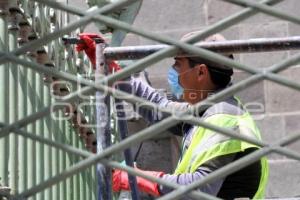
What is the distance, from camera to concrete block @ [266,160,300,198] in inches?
226

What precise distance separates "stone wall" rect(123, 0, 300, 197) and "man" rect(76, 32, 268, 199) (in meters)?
1.79

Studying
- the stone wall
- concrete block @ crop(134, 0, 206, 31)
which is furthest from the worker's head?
concrete block @ crop(134, 0, 206, 31)

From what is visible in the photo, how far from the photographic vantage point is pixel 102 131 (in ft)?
10.5

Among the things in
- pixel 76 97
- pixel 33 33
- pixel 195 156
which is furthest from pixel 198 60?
pixel 76 97

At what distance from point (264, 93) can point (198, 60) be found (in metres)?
2.09

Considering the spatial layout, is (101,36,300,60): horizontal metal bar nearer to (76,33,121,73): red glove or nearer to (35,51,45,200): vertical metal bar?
(76,33,121,73): red glove

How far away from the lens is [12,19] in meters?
3.13

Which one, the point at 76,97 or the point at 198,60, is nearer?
the point at 76,97

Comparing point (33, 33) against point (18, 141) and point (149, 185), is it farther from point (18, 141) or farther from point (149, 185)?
point (149, 185)

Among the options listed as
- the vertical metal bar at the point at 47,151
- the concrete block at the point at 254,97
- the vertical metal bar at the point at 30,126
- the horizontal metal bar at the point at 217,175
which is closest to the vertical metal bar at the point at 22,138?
the vertical metal bar at the point at 30,126

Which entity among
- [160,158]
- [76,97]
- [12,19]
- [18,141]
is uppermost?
[12,19]

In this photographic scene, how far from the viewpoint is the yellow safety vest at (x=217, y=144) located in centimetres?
Result: 349

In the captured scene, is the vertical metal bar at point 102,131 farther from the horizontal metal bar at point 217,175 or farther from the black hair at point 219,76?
the horizontal metal bar at point 217,175

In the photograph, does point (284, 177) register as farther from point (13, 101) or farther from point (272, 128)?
point (13, 101)
